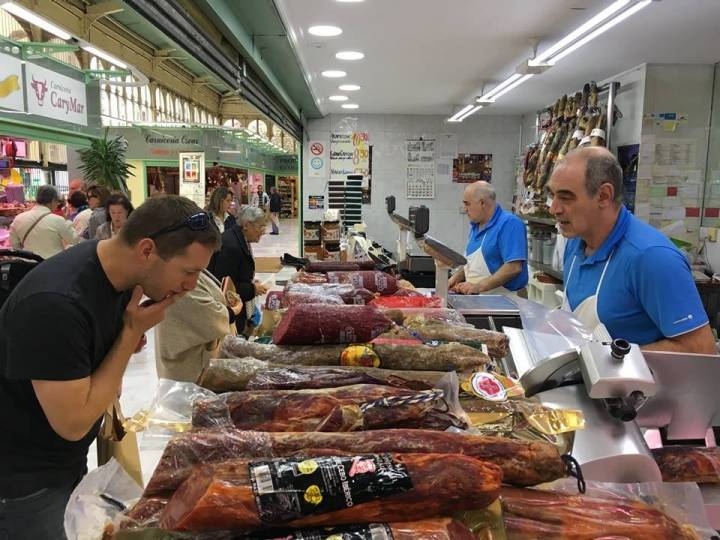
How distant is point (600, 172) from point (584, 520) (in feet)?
5.49

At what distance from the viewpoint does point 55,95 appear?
6.71 m

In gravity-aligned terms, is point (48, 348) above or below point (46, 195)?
below

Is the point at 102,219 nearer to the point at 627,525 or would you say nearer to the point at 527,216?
the point at 527,216

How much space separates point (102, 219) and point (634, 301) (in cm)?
626

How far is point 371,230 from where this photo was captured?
10852 millimetres

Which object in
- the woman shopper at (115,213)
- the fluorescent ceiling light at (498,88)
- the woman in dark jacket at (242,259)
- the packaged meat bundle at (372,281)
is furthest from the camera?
the fluorescent ceiling light at (498,88)

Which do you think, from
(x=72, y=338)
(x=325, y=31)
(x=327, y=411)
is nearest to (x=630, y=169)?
(x=325, y=31)

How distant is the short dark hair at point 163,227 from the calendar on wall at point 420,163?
29.8ft

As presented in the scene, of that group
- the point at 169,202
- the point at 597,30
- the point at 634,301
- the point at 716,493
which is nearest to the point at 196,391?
the point at 169,202

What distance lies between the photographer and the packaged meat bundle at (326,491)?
845 mm

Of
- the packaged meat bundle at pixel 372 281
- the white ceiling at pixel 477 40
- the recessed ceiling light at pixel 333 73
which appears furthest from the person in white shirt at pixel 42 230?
the packaged meat bundle at pixel 372 281

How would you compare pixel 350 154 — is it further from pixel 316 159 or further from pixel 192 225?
pixel 192 225

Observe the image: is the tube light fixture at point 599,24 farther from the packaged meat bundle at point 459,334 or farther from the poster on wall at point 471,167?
the poster on wall at point 471,167

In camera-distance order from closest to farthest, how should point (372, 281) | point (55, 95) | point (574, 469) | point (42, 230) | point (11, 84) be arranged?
point (574, 469) → point (372, 281) → point (11, 84) → point (42, 230) → point (55, 95)
